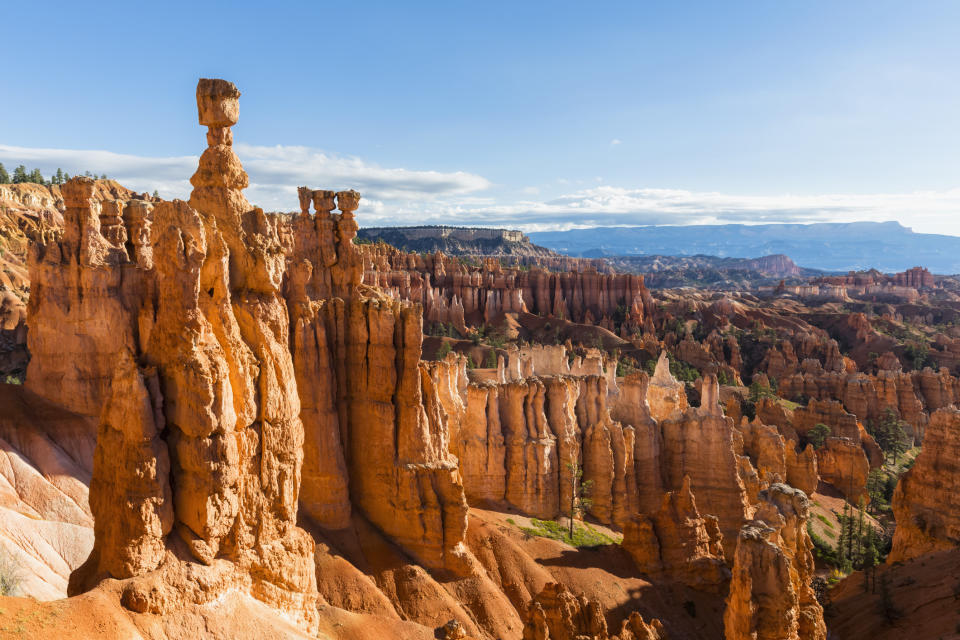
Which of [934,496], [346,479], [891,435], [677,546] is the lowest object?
[891,435]

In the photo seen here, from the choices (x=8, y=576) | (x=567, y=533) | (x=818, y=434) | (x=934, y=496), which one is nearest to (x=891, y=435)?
(x=818, y=434)

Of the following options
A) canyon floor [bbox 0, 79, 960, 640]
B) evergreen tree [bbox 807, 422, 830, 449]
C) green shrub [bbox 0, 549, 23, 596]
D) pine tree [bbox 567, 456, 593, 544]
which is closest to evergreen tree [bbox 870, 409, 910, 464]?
evergreen tree [bbox 807, 422, 830, 449]

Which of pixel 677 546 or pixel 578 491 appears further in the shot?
pixel 578 491

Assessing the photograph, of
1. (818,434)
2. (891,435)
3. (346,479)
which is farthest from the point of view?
(891,435)

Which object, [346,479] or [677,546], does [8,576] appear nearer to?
[346,479]

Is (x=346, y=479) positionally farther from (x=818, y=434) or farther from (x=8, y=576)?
(x=818, y=434)

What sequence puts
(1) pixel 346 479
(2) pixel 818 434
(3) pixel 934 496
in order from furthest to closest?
(2) pixel 818 434
(3) pixel 934 496
(1) pixel 346 479

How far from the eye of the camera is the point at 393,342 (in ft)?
75.0

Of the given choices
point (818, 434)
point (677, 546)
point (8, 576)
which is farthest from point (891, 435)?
point (8, 576)

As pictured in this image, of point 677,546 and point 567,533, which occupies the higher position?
point 677,546

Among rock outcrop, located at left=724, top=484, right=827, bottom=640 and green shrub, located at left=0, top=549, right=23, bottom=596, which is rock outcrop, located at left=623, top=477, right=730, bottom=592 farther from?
green shrub, located at left=0, top=549, right=23, bottom=596

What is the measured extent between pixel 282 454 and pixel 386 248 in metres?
104

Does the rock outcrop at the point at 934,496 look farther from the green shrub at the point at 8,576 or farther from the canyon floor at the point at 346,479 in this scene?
the green shrub at the point at 8,576

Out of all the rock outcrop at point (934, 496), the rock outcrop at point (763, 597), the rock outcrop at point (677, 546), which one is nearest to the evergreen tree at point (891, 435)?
the rock outcrop at point (934, 496)
